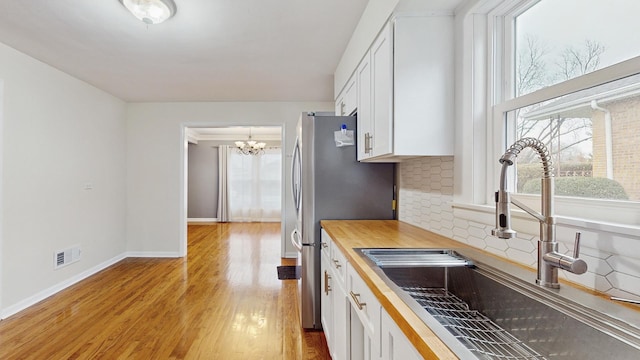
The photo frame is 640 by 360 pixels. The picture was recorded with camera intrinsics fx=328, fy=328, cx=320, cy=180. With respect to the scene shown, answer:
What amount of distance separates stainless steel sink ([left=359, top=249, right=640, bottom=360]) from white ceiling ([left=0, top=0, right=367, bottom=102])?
1.71 metres

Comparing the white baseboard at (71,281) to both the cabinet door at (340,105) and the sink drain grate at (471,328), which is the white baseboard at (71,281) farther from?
the sink drain grate at (471,328)

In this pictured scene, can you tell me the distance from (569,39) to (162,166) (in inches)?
190

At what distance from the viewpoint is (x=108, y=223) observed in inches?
171

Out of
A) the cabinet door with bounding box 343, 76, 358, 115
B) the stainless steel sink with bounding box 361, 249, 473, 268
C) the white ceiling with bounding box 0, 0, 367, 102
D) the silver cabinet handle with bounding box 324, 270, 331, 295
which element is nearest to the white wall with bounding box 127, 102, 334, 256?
the white ceiling with bounding box 0, 0, 367, 102

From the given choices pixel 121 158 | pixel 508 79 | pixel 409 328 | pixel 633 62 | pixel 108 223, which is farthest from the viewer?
pixel 121 158

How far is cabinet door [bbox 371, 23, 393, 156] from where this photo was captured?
1751 mm

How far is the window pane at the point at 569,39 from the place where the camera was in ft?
3.27

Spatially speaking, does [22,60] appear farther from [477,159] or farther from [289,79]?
[477,159]

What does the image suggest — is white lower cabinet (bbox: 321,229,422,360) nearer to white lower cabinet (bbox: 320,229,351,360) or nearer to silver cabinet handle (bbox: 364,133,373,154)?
white lower cabinet (bbox: 320,229,351,360)

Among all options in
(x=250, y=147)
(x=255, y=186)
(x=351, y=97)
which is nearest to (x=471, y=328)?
(x=351, y=97)

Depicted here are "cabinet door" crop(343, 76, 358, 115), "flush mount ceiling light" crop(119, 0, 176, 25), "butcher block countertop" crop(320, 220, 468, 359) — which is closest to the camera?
"butcher block countertop" crop(320, 220, 468, 359)

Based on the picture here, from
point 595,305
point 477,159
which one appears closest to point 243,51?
point 477,159

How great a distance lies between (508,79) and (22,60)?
153 inches

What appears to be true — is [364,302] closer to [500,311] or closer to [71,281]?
[500,311]
